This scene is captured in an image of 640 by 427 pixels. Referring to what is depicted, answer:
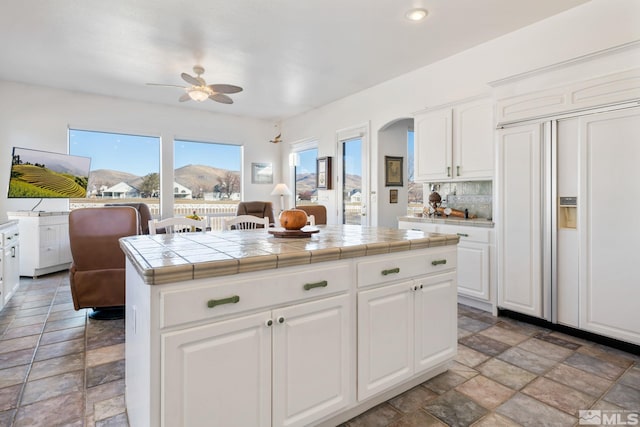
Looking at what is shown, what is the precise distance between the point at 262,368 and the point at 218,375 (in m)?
0.18

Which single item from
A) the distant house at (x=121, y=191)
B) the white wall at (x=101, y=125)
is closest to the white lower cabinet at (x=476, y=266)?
the white wall at (x=101, y=125)

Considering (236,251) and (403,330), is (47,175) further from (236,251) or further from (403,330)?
(403,330)

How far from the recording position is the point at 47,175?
498 cm

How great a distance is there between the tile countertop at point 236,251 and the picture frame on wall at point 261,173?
5.28 m

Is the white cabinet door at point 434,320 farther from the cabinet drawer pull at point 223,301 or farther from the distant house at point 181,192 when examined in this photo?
the distant house at point 181,192

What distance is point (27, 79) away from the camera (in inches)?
190

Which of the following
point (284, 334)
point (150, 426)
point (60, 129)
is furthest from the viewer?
point (60, 129)

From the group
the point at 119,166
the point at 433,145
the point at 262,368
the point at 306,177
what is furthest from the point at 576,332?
the point at 119,166

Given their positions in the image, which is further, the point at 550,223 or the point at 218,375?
the point at 550,223

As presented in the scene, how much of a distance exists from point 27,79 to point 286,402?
19.6 ft

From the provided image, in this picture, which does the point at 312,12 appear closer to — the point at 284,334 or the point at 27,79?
the point at 284,334

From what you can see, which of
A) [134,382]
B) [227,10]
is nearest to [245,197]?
[227,10]

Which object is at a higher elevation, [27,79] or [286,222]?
[27,79]

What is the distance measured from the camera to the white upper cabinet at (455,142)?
3.48m
